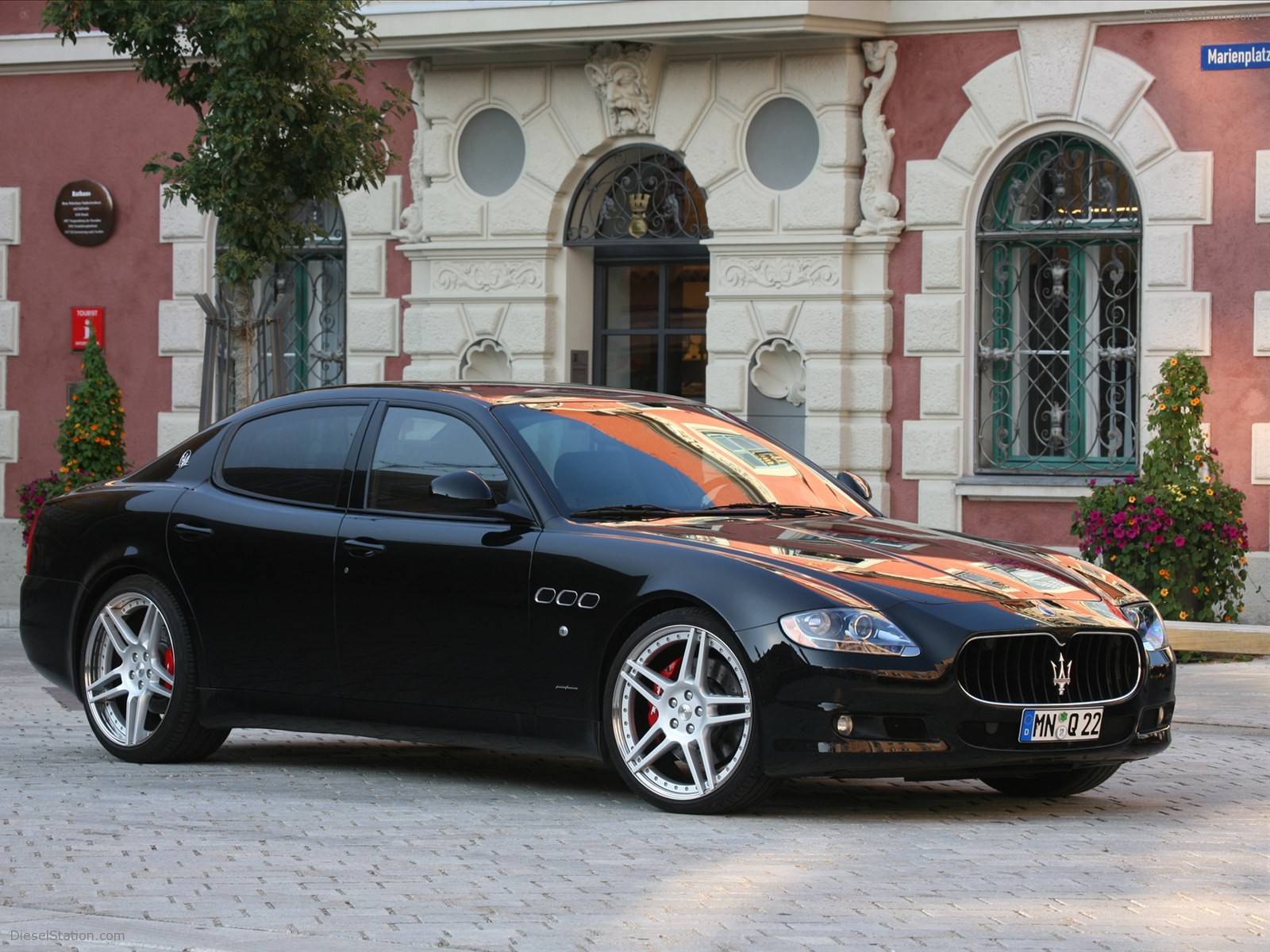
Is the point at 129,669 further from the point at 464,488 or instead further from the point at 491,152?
the point at 491,152

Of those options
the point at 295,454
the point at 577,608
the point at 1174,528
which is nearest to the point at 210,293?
the point at 1174,528

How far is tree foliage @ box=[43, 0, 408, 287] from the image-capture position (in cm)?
1589

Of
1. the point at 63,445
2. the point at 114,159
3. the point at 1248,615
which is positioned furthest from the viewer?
the point at 114,159

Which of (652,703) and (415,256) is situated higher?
(415,256)

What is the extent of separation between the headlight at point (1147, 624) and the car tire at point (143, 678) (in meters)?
3.74

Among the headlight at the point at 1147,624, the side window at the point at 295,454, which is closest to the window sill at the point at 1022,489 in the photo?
the headlight at the point at 1147,624

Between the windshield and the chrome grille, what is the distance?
1484 millimetres

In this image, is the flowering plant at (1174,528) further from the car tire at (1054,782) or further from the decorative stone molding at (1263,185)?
the car tire at (1054,782)

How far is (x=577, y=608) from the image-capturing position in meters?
8.24

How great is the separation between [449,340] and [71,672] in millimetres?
10191

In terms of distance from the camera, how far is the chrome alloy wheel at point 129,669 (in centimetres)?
961

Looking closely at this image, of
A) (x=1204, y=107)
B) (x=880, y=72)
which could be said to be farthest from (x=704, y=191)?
(x=1204, y=107)

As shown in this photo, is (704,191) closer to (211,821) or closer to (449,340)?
(449,340)

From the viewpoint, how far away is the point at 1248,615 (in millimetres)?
16906
